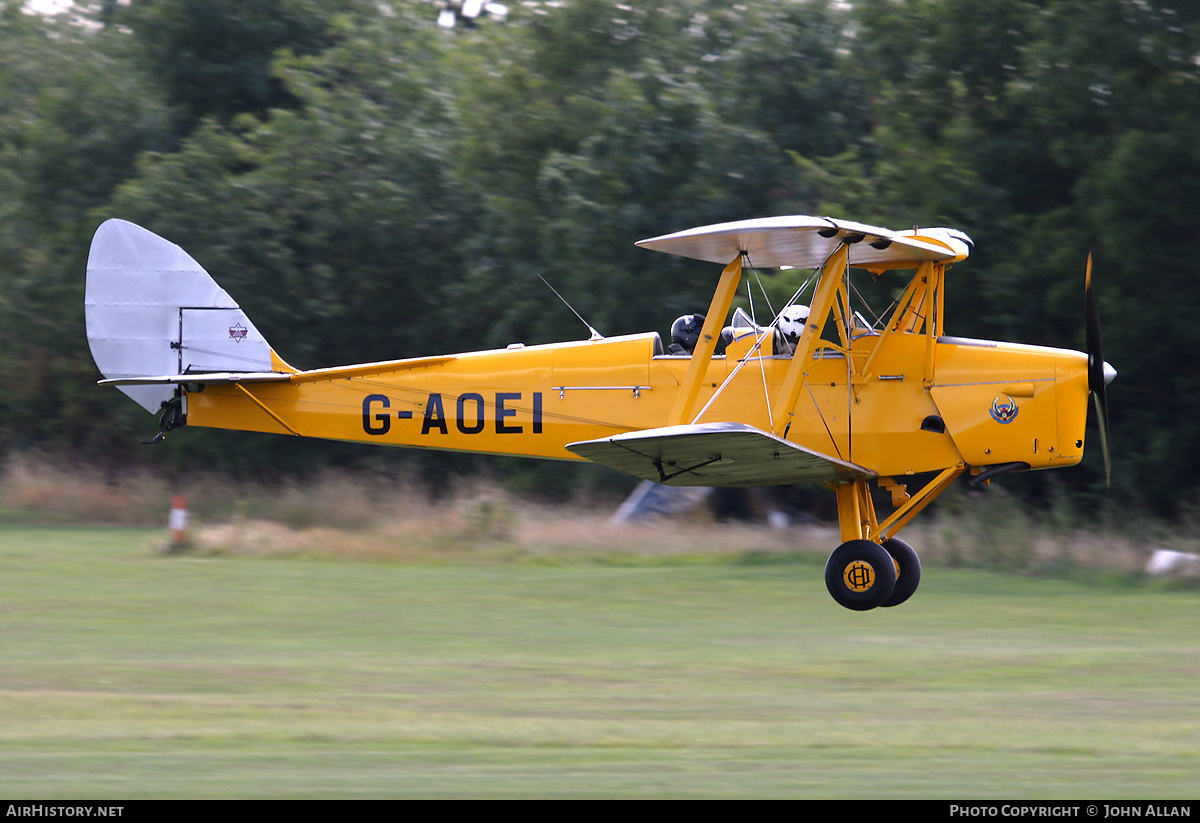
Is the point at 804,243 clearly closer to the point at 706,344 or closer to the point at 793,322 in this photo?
the point at 793,322

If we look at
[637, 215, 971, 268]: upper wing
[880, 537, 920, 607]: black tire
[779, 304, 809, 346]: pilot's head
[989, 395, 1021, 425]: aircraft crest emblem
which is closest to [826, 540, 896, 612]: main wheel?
[880, 537, 920, 607]: black tire

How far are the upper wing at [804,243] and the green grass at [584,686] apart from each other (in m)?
3.20

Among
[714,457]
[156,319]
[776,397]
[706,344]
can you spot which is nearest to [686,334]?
[706,344]

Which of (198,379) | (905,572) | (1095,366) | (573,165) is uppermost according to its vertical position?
(573,165)

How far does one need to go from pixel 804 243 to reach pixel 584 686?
3.71m

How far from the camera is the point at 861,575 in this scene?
10.1 metres

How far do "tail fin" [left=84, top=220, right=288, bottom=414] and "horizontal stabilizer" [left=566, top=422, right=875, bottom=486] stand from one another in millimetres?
4008

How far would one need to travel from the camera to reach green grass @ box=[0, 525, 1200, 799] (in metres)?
6.91

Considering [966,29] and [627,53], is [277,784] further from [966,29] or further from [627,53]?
[627,53]

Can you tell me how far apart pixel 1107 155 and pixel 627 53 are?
366 inches

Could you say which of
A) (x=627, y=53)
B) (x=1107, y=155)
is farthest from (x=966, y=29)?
(x=627, y=53)

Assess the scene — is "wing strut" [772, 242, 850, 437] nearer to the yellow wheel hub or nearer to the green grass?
the yellow wheel hub

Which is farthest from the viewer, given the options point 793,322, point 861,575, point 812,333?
point 793,322

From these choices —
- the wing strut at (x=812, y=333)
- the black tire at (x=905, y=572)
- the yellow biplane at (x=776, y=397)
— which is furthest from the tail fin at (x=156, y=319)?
the black tire at (x=905, y=572)
